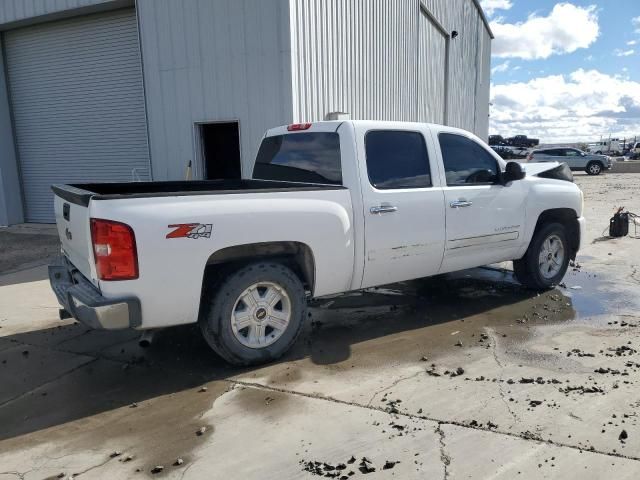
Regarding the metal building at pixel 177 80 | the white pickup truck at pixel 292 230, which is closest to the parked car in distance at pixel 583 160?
the metal building at pixel 177 80

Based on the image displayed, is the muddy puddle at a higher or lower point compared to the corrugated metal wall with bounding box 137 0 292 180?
lower

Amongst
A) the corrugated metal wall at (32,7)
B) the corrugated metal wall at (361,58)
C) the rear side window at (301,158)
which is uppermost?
the corrugated metal wall at (32,7)

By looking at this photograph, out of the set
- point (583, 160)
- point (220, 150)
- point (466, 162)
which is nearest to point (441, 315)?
point (466, 162)

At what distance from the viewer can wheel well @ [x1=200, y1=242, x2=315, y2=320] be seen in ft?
13.5

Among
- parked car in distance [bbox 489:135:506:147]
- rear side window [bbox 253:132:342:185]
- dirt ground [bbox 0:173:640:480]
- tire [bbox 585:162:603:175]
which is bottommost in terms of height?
dirt ground [bbox 0:173:640:480]

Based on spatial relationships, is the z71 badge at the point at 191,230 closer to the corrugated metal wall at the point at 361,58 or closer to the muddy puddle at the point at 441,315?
the muddy puddle at the point at 441,315

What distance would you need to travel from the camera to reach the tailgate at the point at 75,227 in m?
3.75

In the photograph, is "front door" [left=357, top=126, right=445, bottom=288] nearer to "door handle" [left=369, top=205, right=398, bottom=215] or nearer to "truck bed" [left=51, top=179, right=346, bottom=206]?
"door handle" [left=369, top=205, right=398, bottom=215]

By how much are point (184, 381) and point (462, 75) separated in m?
23.0

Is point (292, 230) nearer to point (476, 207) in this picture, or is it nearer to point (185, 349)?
point (185, 349)

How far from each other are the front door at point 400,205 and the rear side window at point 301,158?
0.27 metres

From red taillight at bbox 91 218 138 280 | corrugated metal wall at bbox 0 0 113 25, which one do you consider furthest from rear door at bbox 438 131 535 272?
corrugated metal wall at bbox 0 0 113 25

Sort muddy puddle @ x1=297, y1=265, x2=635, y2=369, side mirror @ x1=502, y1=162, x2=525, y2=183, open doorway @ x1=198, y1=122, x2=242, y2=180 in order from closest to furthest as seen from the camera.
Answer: muddy puddle @ x1=297, y1=265, x2=635, y2=369 < side mirror @ x1=502, y1=162, x2=525, y2=183 < open doorway @ x1=198, y1=122, x2=242, y2=180

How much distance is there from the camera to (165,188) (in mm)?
5582
